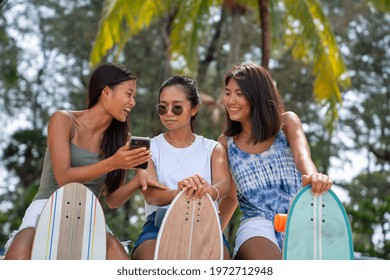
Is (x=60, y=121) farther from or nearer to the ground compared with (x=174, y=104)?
nearer to the ground

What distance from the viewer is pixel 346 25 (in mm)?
21422

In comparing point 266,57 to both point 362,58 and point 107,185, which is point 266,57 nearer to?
point 107,185

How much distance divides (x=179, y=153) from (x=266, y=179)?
0.54m

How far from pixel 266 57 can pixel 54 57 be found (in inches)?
454

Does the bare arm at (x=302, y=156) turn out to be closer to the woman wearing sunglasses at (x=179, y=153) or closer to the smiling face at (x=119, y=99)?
the woman wearing sunglasses at (x=179, y=153)

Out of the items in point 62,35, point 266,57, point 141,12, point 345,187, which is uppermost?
point 62,35

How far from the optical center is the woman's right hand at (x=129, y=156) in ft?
11.0

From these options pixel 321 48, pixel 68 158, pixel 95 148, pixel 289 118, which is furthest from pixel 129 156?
pixel 321 48

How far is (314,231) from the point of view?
3.26 meters

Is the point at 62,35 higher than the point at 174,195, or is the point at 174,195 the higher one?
the point at 62,35

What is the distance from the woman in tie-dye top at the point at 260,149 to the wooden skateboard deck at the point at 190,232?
17.2 inches

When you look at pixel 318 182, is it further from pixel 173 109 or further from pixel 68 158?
pixel 68 158
